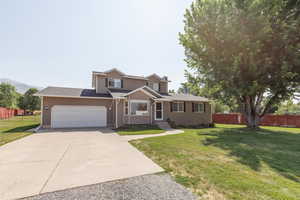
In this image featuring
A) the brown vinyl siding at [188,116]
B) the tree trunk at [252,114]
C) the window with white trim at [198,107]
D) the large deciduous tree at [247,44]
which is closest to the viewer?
the large deciduous tree at [247,44]

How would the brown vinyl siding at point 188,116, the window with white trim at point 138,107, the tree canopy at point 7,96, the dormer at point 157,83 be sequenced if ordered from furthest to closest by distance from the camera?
the tree canopy at point 7,96
the dormer at point 157,83
the brown vinyl siding at point 188,116
the window with white trim at point 138,107

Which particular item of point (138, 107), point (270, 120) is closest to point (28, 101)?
point (138, 107)

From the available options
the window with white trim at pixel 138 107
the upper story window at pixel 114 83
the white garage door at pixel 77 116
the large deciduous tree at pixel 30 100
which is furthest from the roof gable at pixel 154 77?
the large deciduous tree at pixel 30 100

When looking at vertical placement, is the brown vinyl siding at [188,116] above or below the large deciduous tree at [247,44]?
below

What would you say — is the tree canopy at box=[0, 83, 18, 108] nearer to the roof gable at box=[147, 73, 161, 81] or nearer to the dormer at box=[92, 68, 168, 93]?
the dormer at box=[92, 68, 168, 93]

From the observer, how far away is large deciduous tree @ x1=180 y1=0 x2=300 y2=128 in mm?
10125

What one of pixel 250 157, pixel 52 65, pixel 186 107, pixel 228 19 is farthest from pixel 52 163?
pixel 52 65

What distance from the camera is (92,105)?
46.5 feet

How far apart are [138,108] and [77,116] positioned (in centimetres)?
584

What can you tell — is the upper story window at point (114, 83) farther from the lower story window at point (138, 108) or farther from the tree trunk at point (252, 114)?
the tree trunk at point (252, 114)

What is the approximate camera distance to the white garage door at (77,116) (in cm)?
1306

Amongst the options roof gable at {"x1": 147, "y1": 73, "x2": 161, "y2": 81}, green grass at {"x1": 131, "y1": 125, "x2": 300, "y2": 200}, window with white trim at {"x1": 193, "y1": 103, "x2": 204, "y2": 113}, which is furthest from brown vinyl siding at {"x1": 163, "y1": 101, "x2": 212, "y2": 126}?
green grass at {"x1": 131, "y1": 125, "x2": 300, "y2": 200}

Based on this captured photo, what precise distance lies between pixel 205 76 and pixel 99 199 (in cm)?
1276

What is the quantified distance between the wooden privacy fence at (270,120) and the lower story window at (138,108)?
44.7 feet
